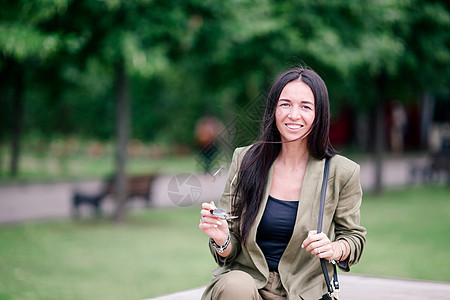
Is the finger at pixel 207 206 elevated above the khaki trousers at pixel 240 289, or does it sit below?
above

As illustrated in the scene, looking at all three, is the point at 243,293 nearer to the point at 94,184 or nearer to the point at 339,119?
the point at 94,184

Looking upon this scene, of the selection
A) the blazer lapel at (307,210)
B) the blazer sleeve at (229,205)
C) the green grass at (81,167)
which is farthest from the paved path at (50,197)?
the blazer lapel at (307,210)

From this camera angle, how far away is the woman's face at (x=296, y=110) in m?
3.17

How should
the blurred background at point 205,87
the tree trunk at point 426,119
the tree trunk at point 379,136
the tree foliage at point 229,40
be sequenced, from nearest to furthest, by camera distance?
1. the blurred background at point 205,87
2. the tree foliage at point 229,40
3. the tree trunk at point 379,136
4. the tree trunk at point 426,119

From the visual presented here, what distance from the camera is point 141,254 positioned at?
8680 mm

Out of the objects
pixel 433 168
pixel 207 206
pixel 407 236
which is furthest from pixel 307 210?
pixel 433 168

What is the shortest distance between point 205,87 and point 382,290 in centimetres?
1109

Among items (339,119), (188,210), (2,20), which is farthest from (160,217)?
(339,119)

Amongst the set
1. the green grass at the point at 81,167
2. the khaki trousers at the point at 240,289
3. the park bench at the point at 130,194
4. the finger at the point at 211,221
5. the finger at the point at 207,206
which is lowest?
the green grass at the point at 81,167

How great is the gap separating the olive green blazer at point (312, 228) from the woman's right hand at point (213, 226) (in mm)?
133

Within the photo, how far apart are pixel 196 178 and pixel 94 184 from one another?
15796mm

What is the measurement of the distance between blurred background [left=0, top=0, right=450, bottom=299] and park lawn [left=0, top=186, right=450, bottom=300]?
3 centimetres

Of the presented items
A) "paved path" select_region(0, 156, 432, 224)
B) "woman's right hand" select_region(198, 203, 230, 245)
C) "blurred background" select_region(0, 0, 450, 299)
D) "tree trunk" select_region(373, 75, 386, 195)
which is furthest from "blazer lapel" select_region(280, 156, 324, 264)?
"tree trunk" select_region(373, 75, 386, 195)

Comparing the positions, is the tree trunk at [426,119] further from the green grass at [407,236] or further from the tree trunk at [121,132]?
the tree trunk at [121,132]
